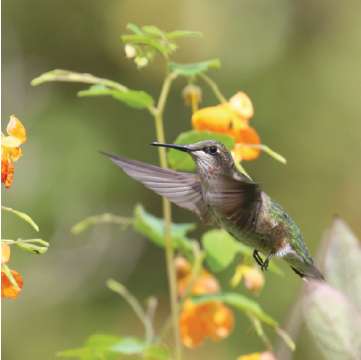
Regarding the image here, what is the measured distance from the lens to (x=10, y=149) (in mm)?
564

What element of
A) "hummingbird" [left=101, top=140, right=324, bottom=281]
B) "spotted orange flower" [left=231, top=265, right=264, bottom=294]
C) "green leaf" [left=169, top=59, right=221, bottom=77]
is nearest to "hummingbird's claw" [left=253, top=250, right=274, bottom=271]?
"hummingbird" [left=101, top=140, right=324, bottom=281]

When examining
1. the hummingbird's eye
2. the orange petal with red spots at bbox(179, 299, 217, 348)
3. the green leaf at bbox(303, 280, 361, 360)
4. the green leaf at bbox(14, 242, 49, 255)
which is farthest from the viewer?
the orange petal with red spots at bbox(179, 299, 217, 348)

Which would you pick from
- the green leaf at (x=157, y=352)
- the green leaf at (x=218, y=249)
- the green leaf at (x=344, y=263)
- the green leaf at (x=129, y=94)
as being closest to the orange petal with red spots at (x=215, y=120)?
the green leaf at (x=129, y=94)

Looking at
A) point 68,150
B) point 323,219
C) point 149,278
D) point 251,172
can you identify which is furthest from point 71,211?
point 323,219

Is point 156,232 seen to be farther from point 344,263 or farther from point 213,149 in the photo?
point 344,263

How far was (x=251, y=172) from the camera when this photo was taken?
3.21 m

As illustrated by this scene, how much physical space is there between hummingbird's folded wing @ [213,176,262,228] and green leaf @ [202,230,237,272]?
21 centimetres

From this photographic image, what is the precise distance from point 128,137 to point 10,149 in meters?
2.65

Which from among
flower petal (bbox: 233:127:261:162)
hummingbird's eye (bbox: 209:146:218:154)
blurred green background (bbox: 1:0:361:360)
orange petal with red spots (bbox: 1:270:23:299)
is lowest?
blurred green background (bbox: 1:0:361:360)

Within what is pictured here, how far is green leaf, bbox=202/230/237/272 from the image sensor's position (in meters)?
0.99

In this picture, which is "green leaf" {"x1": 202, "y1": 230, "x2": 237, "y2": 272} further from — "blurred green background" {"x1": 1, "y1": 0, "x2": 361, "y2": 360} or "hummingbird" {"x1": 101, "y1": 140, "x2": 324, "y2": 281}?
"blurred green background" {"x1": 1, "y1": 0, "x2": 361, "y2": 360}

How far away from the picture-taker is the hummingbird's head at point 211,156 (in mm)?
799

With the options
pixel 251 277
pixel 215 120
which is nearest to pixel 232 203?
pixel 215 120

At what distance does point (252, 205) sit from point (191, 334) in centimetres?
53
